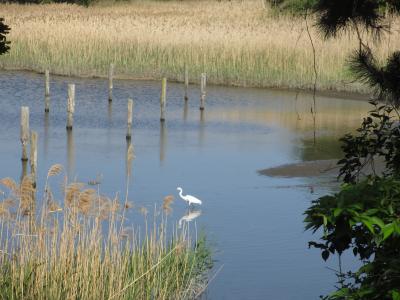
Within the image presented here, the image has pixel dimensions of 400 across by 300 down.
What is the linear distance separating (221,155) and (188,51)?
608 inches

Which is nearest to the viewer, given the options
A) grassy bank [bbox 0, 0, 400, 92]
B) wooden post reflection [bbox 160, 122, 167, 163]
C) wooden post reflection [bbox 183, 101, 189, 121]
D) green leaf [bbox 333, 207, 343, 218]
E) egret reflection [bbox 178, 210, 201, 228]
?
green leaf [bbox 333, 207, 343, 218]

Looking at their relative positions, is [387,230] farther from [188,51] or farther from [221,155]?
[188,51]

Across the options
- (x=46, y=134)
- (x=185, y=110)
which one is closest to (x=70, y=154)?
(x=46, y=134)

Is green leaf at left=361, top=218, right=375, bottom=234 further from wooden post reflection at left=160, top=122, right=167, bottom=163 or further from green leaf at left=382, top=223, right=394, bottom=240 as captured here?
wooden post reflection at left=160, top=122, right=167, bottom=163

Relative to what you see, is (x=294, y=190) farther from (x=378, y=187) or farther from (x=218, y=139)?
(x=378, y=187)

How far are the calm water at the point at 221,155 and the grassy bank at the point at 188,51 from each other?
A: 4.00ft

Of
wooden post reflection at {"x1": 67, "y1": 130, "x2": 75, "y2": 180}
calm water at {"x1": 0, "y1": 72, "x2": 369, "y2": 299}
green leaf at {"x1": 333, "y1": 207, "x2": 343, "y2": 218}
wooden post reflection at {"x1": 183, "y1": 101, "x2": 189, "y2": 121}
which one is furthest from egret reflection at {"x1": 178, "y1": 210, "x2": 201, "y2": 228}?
wooden post reflection at {"x1": 183, "y1": 101, "x2": 189, "y2": 121}

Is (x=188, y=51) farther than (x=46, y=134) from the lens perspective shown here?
Yes

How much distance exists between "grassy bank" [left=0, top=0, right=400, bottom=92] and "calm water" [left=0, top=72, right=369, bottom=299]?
4.00ft

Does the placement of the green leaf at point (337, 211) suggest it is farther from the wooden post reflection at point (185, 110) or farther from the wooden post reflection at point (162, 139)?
the wooden post reflection at point (185, 110)

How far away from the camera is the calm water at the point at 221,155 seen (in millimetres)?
13367

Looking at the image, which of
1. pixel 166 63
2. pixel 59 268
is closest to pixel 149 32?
pixel 166 63

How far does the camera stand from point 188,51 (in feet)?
123

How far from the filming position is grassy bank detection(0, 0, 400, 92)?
35875 millimetres
